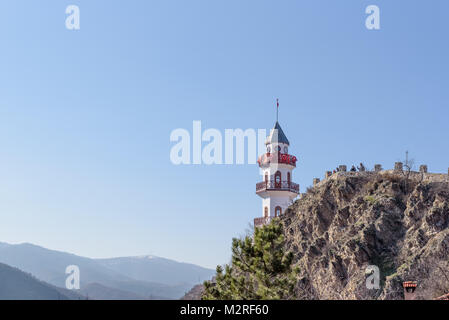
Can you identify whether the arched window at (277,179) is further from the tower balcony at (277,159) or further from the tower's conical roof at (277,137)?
the tower's conical roof at (277,137)

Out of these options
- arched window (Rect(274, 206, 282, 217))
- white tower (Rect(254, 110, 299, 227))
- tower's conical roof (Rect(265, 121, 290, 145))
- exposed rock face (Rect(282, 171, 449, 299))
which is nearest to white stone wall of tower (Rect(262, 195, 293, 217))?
white tower (Rect(254, 110, 299, 227))

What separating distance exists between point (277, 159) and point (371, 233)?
542 inches

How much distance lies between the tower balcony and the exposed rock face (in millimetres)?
4616

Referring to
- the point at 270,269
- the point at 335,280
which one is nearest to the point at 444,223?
the point at 335,280

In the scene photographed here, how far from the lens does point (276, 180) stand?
2596 inches

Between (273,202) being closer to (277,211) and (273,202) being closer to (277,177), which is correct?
(277,211)

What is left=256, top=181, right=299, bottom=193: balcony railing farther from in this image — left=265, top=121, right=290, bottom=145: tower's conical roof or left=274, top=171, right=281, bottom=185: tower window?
left=265, top=121, right=290, bottom=145: tower's conical roof

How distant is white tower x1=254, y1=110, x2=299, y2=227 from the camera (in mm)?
65519

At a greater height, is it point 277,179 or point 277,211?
point 277,179

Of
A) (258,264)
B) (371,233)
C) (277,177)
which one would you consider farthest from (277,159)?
(258,264)
